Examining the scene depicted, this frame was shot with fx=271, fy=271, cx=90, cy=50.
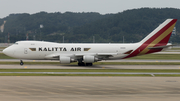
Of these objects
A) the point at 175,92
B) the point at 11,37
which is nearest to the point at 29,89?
the point at 175,92

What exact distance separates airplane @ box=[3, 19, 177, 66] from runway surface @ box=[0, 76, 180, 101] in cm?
1897

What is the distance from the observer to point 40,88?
22.0 meters

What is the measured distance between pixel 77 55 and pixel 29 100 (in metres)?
26.6

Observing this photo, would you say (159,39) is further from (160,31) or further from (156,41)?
(160,31)

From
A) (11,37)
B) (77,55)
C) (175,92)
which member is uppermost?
(11,37)

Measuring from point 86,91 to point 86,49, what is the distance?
24.5 metres

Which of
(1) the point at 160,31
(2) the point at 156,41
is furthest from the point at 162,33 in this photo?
(2) the point at 156,41

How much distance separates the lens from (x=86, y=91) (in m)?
21.0

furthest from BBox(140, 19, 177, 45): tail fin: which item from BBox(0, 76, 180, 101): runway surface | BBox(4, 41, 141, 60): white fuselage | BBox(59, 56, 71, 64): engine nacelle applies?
BBox(0, 76, 180, 101): runway surface

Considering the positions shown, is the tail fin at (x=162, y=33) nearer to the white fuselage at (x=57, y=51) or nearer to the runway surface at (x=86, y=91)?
the white fuselage at (x=57, y=51)

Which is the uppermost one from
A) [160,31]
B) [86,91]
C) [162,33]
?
[160,31]

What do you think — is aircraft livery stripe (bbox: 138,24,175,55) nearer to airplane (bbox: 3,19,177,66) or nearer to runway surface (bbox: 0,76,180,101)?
airplane (bbox: 3,19,177,66)

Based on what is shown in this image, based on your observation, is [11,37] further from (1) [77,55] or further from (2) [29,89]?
(2) [29,89]

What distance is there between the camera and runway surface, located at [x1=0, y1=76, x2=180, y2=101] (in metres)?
18.8
